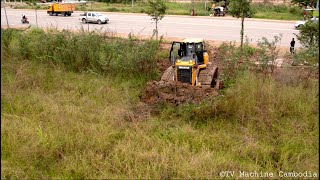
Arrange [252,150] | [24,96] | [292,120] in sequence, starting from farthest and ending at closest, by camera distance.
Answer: [24,96]
[292,120]
[252,150]

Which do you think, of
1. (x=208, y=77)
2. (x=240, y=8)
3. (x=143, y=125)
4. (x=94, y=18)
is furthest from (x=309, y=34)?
(x=94, y=18)

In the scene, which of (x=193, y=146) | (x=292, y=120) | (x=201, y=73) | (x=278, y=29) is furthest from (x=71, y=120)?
(x=278, y=29)

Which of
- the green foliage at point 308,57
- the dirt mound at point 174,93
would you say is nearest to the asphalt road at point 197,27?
the green foliage at point 308,57

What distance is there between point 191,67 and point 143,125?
3159 millimetres

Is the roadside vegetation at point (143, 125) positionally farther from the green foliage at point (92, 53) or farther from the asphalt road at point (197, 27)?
the asphalt road at point (197, 27)

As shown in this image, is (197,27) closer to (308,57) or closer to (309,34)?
(309,34)

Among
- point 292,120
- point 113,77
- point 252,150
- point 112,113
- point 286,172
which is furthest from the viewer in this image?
point 113,77

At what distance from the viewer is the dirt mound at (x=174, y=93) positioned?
984 cm

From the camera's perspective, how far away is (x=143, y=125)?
27.9ft

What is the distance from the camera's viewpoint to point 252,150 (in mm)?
7387

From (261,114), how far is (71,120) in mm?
5211

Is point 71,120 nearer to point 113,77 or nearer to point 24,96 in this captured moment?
point 24,96

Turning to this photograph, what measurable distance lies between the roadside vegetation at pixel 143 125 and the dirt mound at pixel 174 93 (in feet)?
1.46

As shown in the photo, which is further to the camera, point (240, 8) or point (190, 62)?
point (240, 8)
